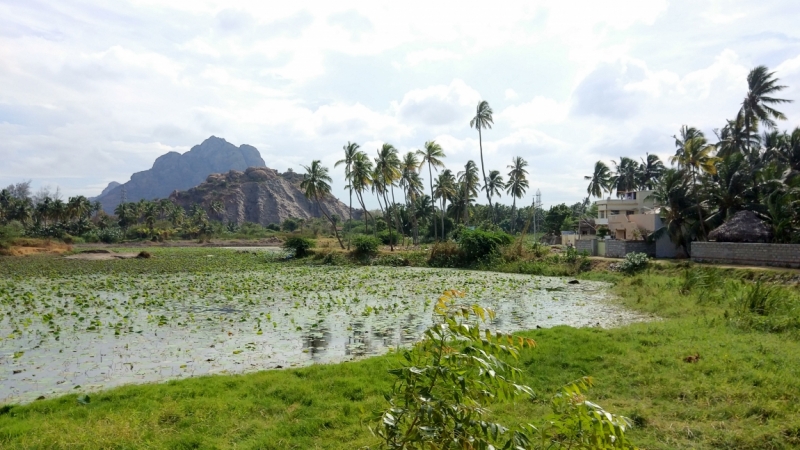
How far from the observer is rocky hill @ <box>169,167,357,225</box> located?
5738 inches

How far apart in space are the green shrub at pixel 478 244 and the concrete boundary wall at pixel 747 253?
11918mm

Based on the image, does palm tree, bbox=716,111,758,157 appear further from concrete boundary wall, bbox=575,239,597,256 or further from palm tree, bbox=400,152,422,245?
palm tree, bbox=400,152,422,245

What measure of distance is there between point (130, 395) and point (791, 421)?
8.33m

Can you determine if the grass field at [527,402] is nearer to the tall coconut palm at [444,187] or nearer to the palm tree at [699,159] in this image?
the palm tree at [699,159]

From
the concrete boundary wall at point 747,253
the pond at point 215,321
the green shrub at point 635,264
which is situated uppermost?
the concrete boundary wall at point 747,253

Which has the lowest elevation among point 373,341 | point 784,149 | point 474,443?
point 373,341

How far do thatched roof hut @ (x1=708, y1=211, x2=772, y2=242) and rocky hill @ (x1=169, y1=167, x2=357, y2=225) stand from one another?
12687cm

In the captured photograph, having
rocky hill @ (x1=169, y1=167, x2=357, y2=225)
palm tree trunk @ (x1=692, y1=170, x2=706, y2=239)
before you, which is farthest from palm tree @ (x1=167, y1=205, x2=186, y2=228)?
palm tree trunk @ (x1=692, y1=170, x2=706, y2=239)

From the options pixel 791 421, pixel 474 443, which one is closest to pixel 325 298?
pixel 791 421

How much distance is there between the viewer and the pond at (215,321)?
8.66 metres

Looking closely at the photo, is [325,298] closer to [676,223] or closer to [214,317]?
[214,317]

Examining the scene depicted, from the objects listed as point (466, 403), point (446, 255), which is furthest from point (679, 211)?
point (466, 403)

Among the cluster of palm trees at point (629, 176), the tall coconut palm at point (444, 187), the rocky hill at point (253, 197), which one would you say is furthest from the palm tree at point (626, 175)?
the rocky hill at point (253, 197)

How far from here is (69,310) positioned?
1450cm
